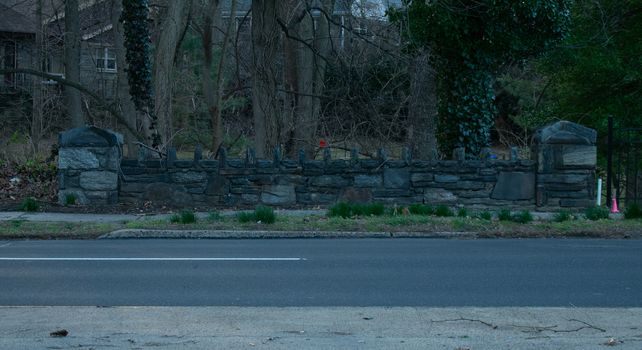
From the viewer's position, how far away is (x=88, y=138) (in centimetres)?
1656

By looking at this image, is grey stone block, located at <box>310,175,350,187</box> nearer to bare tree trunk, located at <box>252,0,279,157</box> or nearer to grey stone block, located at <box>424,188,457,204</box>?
grey stone block, located at <box>424,188,457,204</box>

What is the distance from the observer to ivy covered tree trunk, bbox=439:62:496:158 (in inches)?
735

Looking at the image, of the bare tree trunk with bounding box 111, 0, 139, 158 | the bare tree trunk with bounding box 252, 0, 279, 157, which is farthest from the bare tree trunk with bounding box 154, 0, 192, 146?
the bare tree trunk with bounding box 252, 0, 279, 157

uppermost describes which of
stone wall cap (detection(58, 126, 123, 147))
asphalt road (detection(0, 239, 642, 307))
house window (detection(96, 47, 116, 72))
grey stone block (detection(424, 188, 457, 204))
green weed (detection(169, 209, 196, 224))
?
house window (detection(96, 47, 116, 72))

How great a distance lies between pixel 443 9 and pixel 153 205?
7.71m

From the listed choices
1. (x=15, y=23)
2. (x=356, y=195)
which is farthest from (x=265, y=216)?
(x=15, y=23)

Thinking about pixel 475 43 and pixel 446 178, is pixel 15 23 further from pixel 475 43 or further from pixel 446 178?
pixel 446 178

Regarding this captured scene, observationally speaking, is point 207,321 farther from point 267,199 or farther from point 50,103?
point 50,103

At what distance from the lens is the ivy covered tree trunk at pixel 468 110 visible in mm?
18672

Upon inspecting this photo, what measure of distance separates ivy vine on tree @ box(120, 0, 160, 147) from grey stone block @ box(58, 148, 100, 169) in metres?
2.92

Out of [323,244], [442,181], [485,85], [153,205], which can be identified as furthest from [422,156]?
[323,244]

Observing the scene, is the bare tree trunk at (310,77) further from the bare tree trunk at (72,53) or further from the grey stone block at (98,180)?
the bare tree trunk at (72,53)

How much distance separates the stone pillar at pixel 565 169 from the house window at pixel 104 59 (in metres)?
18.9

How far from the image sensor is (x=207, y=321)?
6.85 m
